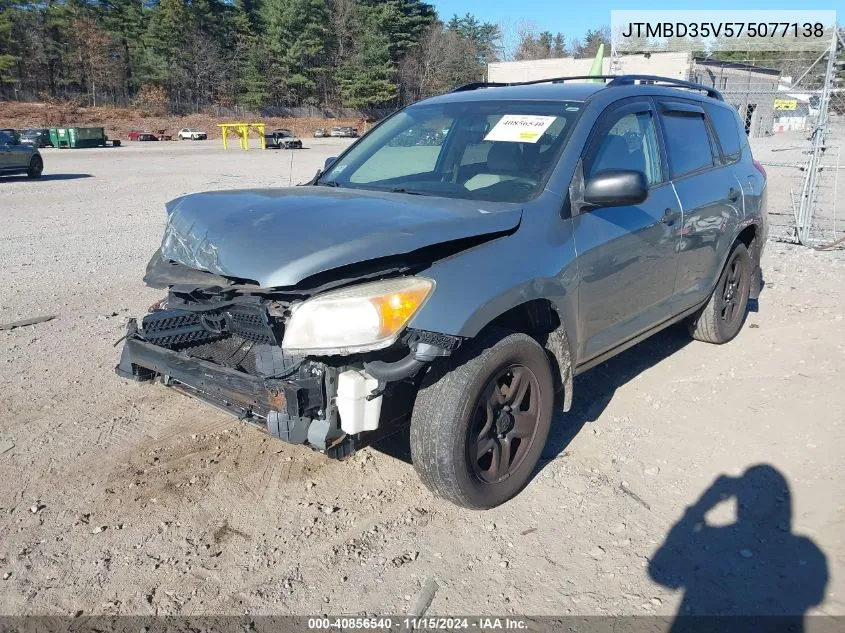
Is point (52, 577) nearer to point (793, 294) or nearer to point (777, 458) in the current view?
point (777, 458)

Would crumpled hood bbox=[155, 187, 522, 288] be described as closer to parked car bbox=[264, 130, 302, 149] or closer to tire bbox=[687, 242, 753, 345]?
tire bbox=[687, 242, 753, 345]

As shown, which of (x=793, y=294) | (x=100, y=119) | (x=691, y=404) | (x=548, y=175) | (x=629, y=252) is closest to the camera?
(x=548, y=175)

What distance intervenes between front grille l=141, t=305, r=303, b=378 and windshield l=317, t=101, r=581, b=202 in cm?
123

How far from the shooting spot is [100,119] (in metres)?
59.5

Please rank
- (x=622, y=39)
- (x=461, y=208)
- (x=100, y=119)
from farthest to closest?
1. (x=100, y=119)
2. (x=622, y=39)
3. (x=461, y=208)

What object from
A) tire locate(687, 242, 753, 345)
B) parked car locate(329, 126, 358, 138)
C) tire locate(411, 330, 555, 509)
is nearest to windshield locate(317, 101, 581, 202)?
tire locate(411, 330, 555, 509)

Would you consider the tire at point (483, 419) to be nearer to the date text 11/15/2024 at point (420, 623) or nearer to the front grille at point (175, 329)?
the date text 11/15/2024 at point (420, 623)

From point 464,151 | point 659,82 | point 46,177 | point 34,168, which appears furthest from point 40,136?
point 464,151

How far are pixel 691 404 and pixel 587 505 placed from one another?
151cm

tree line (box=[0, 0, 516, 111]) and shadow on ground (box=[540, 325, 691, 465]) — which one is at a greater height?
tree line (box=[0, 0, 516, 111])

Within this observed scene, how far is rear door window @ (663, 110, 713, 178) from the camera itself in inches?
172

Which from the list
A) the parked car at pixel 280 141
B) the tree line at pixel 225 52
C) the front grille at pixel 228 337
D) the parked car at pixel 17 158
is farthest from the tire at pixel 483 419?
the tree line at pixel 225 52

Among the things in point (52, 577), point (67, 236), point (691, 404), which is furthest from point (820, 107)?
point (67, 236)

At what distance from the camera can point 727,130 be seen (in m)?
5.28
